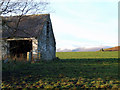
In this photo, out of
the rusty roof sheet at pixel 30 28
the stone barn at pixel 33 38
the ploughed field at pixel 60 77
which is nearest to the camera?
the ploughed field at pixel 60 77

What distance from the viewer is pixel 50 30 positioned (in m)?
24.8

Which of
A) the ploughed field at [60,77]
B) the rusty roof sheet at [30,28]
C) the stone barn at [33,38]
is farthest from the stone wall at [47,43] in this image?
the ploughed field at [60,77]

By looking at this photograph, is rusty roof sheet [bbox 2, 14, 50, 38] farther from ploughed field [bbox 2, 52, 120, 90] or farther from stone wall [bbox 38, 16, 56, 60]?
ploughed field [bbox 2, 52, 120, 90]

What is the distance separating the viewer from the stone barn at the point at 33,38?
20.1 meters

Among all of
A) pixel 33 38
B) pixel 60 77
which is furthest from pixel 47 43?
pixel 60 77

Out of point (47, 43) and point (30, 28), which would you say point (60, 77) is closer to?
point (30, 28)

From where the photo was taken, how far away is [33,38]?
2000 cm

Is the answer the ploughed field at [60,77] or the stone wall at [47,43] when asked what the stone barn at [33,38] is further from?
the ploughed field at [60,77]

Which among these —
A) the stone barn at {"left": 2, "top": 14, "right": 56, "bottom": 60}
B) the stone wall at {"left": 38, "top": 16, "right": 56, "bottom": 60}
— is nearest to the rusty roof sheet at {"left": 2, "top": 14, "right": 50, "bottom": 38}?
the stone barn at {"left": 2, "top": 14, "right": 56, "bottom": 60}

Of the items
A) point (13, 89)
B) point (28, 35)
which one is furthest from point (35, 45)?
point (13, 89)

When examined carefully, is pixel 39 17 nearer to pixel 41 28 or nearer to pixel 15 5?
pixel 41 28

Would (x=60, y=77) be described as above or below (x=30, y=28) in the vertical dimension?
below

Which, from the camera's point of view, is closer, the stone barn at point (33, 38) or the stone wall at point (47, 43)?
the stone barn at point (33, 38)

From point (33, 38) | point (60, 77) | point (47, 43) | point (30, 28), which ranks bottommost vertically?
point (60, 77)
